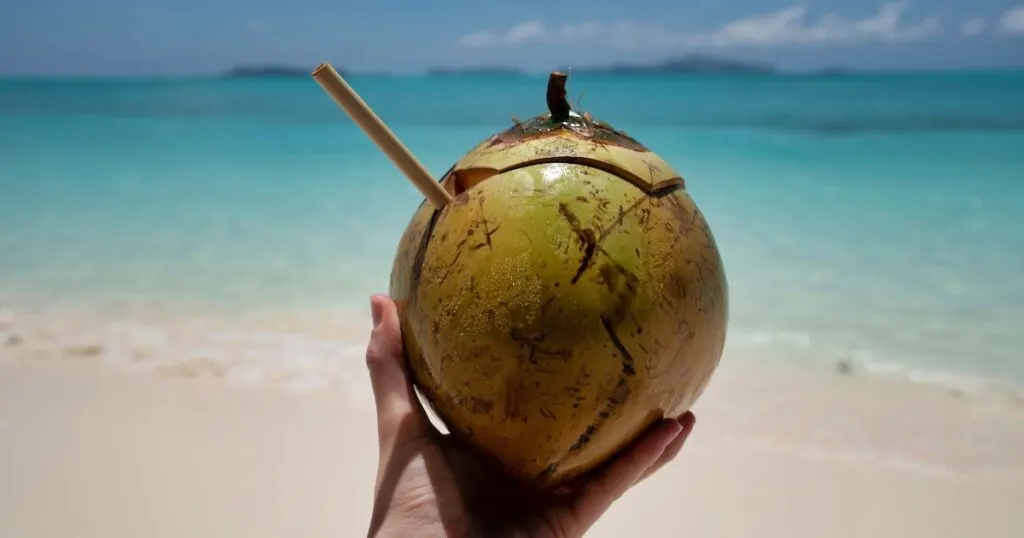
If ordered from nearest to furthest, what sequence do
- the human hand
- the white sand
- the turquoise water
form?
the human hand, the white sand, the turquoise water

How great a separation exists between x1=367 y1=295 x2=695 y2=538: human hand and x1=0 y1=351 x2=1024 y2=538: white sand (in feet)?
3.48

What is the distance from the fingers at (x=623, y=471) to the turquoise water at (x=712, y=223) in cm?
241

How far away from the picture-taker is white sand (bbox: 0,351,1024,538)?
2.40 metres

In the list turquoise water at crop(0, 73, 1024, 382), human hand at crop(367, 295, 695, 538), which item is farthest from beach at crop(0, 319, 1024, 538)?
human hand at crop(367, 295, 695, 538)

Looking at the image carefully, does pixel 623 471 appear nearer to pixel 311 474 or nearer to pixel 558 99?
pixel 558 99

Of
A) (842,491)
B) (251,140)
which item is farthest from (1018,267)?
(251,140)

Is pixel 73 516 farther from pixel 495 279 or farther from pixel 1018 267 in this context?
pixel 1018 267

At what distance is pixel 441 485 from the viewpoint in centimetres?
139

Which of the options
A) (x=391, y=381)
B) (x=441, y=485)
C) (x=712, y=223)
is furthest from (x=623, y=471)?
(x=712, y=223)

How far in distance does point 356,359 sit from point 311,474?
0.88 meters

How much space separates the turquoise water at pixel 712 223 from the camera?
411cm

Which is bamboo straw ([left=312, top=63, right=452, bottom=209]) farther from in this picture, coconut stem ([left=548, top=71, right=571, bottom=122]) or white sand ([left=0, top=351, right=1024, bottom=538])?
white sand ([left=0, top=351, right=1024, bottom=538])

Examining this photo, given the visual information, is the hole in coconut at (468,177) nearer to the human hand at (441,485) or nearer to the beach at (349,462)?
the human hand at (441,485)

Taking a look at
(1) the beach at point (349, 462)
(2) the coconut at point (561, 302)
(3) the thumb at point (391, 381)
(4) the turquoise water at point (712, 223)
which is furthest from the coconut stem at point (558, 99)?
(4) the turquoise water at point (712, 223)
